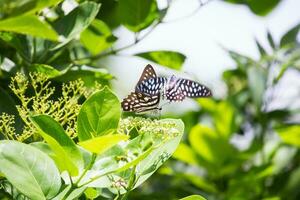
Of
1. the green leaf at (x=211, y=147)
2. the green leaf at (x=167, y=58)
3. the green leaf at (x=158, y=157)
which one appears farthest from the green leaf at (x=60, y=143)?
the green leaf at (x=211, y=147)

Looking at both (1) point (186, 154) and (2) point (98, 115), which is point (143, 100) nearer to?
(2) point (98, 115)

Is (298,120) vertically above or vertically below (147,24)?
below

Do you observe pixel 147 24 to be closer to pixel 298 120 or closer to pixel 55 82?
pixel 55 82

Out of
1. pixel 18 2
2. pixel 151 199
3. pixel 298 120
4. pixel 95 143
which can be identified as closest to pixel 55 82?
pixel 18 2

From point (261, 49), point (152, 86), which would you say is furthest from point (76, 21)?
point (261, 49)

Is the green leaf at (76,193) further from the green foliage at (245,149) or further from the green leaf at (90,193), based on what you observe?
the green foliage at (245,149)

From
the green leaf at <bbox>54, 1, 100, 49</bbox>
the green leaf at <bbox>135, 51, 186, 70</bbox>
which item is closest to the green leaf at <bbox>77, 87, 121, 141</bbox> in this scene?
the green leaf at <bbox>54, 1, 100, 49</bbox>
